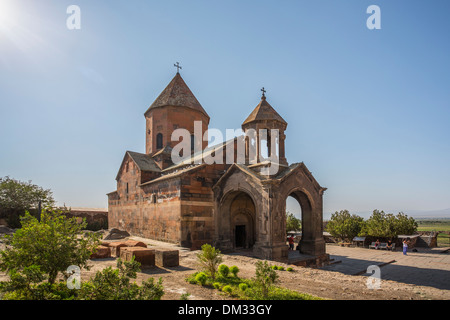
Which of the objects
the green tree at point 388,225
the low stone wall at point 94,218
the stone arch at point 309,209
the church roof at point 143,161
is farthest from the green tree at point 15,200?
the green tree at point 388,225

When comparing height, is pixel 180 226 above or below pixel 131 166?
below

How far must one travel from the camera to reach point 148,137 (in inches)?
875

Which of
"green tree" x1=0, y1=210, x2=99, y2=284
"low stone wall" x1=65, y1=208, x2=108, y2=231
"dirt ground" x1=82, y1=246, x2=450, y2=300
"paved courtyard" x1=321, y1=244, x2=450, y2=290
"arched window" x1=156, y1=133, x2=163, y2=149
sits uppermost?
"arched window" x1=156, y1=133, x2=163, y2=149

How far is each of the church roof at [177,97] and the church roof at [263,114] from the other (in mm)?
7321

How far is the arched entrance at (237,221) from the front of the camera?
1484cm

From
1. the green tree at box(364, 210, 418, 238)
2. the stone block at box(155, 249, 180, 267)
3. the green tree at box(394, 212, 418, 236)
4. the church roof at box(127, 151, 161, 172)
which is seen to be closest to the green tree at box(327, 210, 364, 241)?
the green tree at box(364, 210, 418, 238)

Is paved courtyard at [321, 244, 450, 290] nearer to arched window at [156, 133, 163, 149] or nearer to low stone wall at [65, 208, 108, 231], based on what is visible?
arched window at [156, 133, 163, 149]

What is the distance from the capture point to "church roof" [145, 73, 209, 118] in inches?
824

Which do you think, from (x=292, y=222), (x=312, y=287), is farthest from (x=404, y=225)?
(x=312, y=287)

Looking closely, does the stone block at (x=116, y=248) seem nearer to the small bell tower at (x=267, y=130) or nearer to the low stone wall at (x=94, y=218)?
the small bell tower at (x=267, y=130)

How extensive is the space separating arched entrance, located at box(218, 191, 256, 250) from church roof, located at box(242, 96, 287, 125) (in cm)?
410
